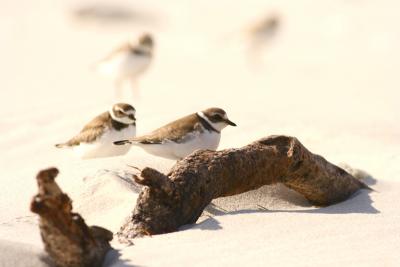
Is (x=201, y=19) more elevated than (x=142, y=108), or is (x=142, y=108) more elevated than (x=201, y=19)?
(x=201, y=19)

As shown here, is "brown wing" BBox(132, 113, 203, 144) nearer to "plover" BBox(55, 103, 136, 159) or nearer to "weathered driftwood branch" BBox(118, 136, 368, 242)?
"plover" BBox(55, 103, 136, 159)

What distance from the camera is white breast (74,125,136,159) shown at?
6898mm

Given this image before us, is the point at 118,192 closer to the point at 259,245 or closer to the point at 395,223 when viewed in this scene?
the point at 259,245

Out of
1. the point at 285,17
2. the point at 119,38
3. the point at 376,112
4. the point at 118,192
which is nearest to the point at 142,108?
the point at 376,112

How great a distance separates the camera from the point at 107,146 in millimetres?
6926

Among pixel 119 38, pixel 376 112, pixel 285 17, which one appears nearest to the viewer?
pixel 376 112

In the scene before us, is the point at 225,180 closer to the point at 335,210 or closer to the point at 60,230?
the point at 335,210

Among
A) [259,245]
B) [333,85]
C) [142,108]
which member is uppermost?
[333,85]

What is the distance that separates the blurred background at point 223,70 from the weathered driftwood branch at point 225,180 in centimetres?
185

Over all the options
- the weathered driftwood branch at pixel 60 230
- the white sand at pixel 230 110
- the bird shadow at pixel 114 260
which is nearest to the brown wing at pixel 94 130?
the white sand at pixel 230 110

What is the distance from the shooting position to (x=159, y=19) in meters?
27.6

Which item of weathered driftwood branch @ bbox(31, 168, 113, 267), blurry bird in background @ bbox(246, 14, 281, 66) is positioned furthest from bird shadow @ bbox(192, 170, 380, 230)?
blurry bird in background @ bbox(246, 14, 281, 66)

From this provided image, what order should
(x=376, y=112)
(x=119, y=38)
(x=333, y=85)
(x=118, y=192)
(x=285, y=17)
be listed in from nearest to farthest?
(x=118, y=192)
(x=376, y=112)
(x=333, y=85)
(x=119, y=38)
(x=285, y=17)

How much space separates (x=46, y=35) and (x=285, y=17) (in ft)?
25.5
